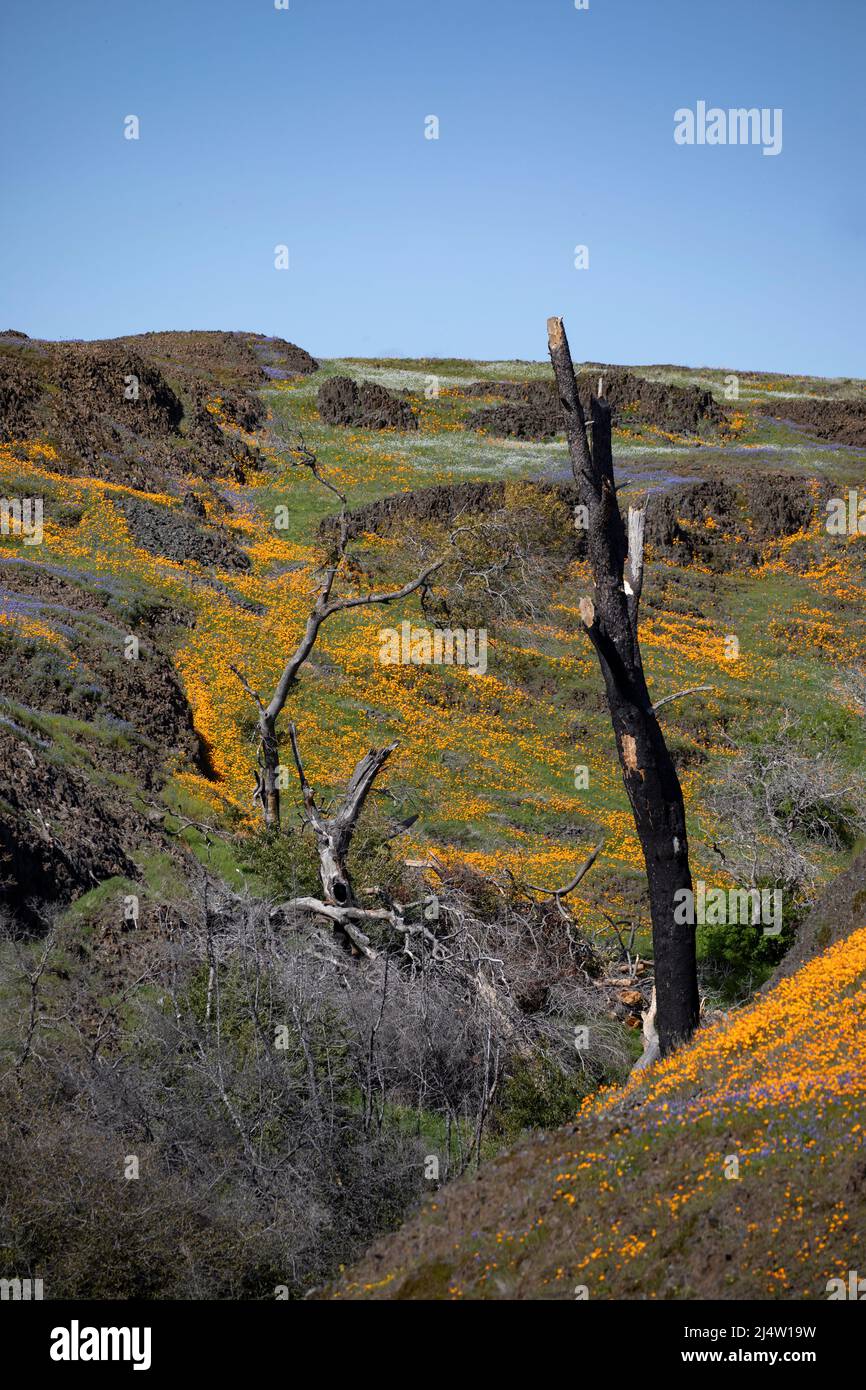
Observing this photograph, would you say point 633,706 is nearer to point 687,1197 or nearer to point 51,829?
point 687,1197

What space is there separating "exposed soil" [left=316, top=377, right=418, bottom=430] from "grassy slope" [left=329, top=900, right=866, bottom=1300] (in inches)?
2122

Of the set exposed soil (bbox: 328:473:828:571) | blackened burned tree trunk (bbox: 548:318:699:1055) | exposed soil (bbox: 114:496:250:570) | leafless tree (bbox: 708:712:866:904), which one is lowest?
leafless tree (bbox: 708:712:866:904)

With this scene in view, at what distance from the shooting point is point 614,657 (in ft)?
36.4

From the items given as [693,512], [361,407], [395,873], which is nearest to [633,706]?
[395,873]

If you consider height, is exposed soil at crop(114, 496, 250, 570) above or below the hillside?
above

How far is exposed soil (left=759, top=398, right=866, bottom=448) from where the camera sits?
6700 cm

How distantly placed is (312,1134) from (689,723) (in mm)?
23124

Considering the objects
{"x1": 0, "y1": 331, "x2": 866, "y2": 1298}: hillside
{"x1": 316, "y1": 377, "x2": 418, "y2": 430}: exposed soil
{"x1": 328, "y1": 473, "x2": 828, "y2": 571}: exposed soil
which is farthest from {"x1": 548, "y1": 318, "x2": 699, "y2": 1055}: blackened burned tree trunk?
{"x1": 316, "y1": 377, "x2": 418, "y2": 430}: exposed soil

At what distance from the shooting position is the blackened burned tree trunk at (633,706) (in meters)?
11.2

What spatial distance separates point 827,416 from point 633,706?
66.3 meters

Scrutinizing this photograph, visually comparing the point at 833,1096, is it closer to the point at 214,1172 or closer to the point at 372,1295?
the point at 372,1295

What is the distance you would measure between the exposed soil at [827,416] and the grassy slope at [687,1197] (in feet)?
200

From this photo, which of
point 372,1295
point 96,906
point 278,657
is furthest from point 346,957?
point 278,657

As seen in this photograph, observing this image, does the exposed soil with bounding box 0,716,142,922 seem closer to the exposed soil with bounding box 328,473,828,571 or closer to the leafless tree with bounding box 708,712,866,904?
the leafless tree with bounding box 708,712,866,904
